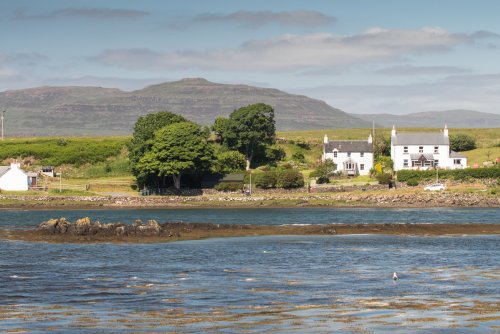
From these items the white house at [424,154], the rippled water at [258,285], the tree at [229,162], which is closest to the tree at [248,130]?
the tree at [229,162]

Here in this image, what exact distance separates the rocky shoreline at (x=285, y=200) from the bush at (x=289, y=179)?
4155 millimetres

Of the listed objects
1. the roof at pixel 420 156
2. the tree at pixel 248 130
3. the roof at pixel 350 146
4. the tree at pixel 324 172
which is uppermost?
the tree at pixel 248 130

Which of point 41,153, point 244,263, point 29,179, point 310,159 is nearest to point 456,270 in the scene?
point 244,263

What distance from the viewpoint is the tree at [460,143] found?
147m

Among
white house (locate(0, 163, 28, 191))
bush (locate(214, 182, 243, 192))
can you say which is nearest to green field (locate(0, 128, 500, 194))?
white house (locate(0, 163, 28, 191))

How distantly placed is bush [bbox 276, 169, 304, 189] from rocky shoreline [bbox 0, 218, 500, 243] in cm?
4609

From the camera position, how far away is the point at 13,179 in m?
118

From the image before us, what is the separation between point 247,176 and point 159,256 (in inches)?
2735

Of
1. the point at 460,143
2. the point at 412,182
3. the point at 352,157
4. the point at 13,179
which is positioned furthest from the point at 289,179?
the point at 460,143

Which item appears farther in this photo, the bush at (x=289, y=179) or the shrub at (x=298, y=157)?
the shrub at (x=298, y=157)

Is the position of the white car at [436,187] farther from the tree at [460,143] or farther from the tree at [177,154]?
the tree at [460,143]

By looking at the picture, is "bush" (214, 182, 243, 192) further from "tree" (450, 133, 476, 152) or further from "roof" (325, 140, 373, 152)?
"tree" (450, 133, 476, 152)

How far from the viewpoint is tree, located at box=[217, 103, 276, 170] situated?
132625 millimetres

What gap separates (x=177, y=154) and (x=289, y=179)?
14.5 m
